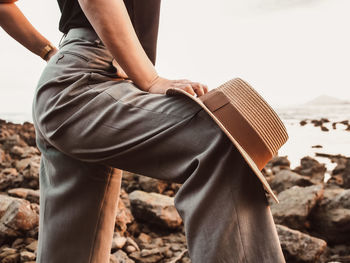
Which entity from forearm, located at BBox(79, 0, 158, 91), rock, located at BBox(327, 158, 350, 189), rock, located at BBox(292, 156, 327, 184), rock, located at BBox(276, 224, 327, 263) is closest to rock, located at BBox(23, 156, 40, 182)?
rock, located at BBox(276, 224, 327, 263)

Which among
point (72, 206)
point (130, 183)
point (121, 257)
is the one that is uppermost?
point (72, 206)

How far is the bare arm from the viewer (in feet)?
4.75

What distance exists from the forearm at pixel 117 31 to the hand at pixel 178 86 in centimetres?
6

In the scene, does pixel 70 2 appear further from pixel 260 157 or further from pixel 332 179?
pixel 332 179

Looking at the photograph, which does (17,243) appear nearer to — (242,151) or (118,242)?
(118,242)

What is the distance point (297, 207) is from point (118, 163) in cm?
275

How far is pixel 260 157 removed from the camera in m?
0.88

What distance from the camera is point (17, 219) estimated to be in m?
2.59

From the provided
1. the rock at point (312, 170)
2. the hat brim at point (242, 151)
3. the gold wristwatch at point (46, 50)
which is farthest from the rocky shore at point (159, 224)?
the rock at point (312, 170)

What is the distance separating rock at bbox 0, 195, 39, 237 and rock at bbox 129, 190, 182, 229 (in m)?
0.90

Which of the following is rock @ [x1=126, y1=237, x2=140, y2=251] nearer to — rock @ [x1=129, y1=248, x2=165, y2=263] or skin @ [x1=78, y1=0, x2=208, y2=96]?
rock @ [x1=129, y1=248, x2=165, y2=263]

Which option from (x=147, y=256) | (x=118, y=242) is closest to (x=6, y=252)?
(x=118, y=242)

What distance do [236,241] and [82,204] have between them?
635 mm

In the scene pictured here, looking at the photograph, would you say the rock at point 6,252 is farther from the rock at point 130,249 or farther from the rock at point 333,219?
the rock at point 333,219
